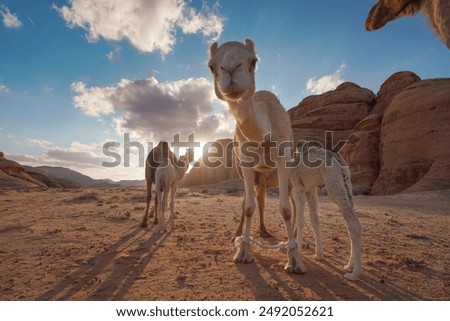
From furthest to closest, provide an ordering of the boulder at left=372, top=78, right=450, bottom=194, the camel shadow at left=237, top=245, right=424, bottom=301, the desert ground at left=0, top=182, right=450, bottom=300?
the boulder at left=372, top=78, right=450, bottom=194
the desert ground at left=0, top=182, right=450, bottom=300
the camel shadow at left=237, top=245, right=424, bottom=301

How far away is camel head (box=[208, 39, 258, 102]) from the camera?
11.9ft

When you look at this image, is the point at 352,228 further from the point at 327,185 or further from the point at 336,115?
the point at 336,115

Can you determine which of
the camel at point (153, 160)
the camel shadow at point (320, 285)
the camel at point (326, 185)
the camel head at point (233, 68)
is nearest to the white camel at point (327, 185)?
the camel at point (326, 185)

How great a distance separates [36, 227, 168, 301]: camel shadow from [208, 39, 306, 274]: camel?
1.84m

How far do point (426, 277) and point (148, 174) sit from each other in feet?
27.5

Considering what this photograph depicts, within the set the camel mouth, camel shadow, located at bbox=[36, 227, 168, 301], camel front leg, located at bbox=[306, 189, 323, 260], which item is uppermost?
the camel mouth

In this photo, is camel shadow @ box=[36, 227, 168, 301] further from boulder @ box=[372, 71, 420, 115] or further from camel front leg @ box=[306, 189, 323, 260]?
boulder @ box=[372, 71, 420, 115]

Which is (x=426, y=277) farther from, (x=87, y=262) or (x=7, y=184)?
(x=7, y=184)

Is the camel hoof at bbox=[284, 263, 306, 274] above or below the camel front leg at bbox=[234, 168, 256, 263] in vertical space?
below

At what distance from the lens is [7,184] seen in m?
33.8

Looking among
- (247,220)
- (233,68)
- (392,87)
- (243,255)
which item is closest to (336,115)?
(392,87)

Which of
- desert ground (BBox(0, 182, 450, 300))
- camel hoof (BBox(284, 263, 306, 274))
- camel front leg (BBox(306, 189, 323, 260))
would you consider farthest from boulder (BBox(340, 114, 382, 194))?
camel hoof (BBox(284, 263, 306, 274))

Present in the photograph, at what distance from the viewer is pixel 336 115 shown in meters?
51.3

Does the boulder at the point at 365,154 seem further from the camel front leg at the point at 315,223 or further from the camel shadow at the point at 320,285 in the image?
the camel shadow at the point at 320,285
